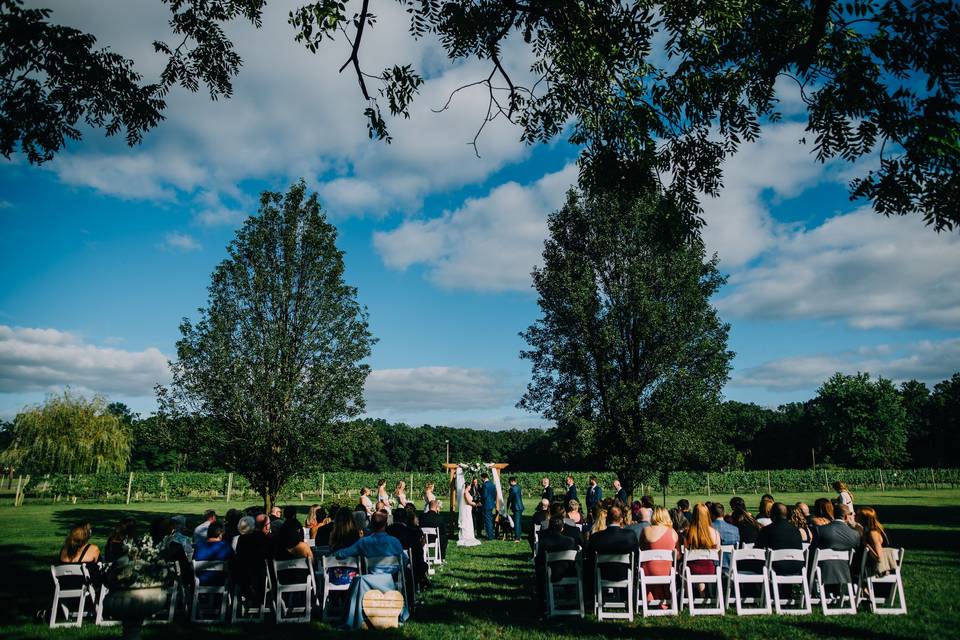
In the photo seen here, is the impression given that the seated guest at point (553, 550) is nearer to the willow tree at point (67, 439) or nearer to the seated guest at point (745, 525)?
the seated guest at point (745, 525)

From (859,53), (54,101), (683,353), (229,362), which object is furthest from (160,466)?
(859,53)

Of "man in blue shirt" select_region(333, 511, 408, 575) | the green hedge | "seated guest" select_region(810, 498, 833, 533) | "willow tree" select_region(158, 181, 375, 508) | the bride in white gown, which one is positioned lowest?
the green hedge

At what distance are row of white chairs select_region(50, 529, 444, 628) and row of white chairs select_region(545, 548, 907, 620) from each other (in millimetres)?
2689

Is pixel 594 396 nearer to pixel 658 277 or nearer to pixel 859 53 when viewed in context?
pixel 658 277

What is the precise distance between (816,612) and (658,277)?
1744cm

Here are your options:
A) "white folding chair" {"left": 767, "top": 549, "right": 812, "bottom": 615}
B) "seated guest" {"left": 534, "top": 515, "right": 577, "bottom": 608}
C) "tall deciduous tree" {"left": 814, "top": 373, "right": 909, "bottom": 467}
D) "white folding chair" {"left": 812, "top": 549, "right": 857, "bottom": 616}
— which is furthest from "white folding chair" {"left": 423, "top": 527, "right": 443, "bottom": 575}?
"tall deciduous tree" {"left": 814, "top": 373, "right": 909, "bottom": 467}

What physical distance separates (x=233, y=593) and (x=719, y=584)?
274 inches

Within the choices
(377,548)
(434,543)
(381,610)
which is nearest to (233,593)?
(377,548)

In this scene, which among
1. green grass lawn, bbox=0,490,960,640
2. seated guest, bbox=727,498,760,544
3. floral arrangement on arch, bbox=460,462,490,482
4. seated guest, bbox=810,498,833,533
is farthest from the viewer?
floral arrangement on arch, bbox=460,462,490,482

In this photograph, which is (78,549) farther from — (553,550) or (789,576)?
(789,576)

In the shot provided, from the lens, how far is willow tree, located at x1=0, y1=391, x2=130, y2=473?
3978 cm

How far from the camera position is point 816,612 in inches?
310

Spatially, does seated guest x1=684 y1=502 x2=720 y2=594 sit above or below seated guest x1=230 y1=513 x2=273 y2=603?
above

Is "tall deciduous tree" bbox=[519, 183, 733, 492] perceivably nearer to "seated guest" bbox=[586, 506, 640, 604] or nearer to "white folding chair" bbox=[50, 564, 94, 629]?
"seated guest" bbox=[586, 506, 640, 604]
